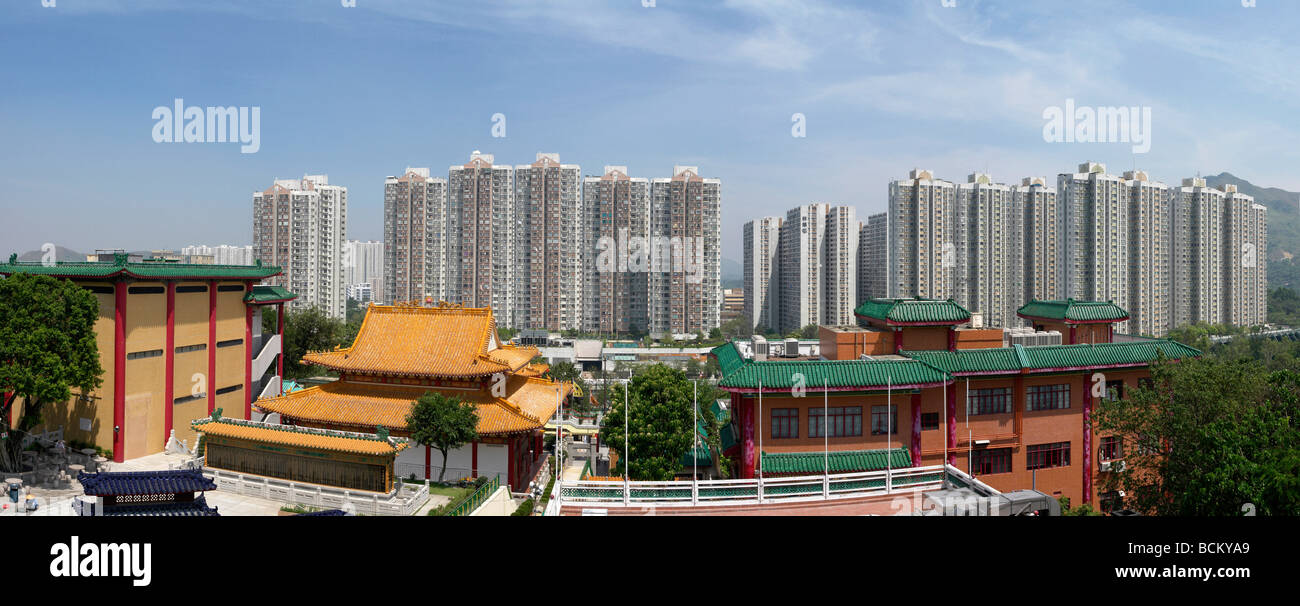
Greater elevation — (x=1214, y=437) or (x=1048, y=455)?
(x=1214, y=437)

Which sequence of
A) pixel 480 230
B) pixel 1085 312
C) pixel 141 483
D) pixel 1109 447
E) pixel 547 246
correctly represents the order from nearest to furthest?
pixel 141 483 < pixel 1109 447 < pixel 1085 312 < pixel 480 230 < pixel 547 246

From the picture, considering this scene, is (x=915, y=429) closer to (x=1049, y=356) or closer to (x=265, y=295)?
(x=1049, y=356)

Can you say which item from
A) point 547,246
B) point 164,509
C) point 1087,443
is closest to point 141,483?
point 164,509

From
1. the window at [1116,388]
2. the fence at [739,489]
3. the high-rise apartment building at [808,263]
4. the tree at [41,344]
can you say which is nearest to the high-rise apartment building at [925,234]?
the high-rise apartment building at [808,263]

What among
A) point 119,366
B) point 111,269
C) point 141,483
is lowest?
point 141,483

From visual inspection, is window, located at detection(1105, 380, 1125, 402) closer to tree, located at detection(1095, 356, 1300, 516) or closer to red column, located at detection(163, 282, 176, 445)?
tree, located at detection(1095, 356, 1300, 516)
